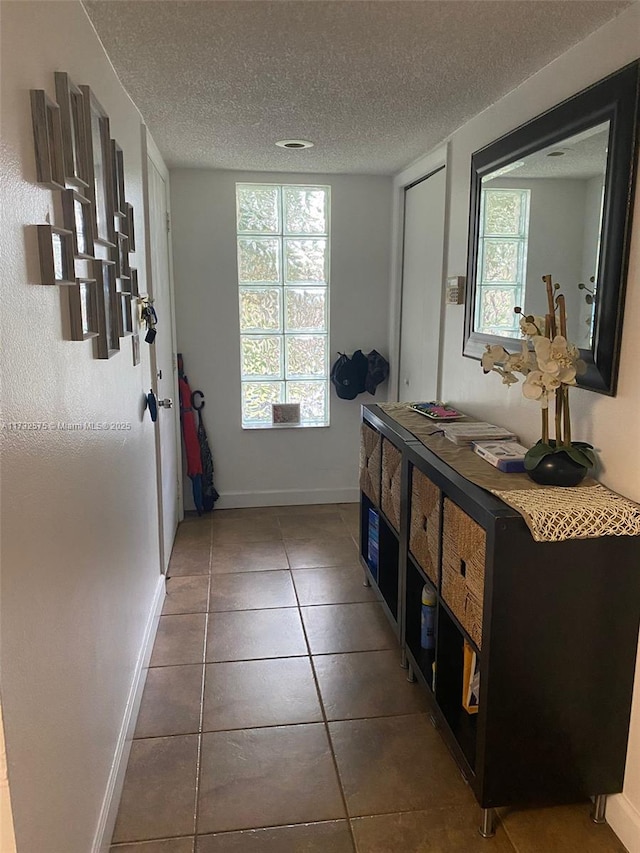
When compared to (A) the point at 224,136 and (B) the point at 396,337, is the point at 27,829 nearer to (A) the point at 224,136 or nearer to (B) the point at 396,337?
(A) the point at 224,136

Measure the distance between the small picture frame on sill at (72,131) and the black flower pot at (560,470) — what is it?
139 cm

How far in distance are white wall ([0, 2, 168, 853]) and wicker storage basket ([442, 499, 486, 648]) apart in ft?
3.28

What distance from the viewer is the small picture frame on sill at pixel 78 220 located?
144cm

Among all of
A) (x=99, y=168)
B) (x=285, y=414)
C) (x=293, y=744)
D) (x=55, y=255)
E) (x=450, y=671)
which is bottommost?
(x=293, y=744)

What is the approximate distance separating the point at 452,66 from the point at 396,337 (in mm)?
2202

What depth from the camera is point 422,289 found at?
3.68 metres

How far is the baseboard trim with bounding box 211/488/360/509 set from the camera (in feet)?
14.4

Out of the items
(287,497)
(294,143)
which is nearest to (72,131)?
(294,143)

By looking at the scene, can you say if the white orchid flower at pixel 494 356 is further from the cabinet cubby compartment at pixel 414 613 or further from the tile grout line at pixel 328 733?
the tile grout line at pixel 328 733

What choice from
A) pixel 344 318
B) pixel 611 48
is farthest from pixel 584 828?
pixel 344 318

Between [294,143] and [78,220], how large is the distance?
1916 mm

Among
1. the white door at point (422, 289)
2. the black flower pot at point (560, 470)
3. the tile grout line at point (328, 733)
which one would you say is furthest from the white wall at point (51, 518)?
the white door at point (422, 289)

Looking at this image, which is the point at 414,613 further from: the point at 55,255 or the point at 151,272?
the point at 151,272

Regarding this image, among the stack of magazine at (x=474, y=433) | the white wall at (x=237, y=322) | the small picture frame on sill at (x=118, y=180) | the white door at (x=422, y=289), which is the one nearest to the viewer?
the small picture frame on sill at (x=118, y=180)
